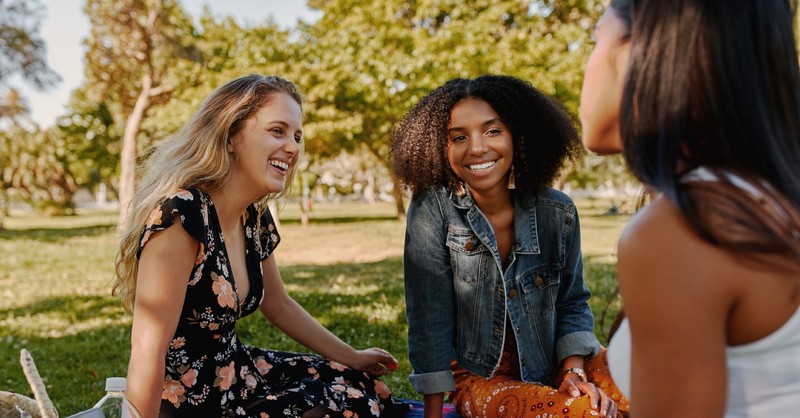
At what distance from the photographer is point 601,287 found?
A: 8.49 metres

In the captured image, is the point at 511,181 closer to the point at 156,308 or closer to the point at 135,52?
the point at 156,308

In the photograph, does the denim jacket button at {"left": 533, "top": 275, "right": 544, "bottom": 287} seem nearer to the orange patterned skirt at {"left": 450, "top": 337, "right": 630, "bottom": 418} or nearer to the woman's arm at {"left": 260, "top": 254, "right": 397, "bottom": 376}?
the orange patterned skirt at {"left": 450, "top": 337, "right": 630, "bottom": 418}

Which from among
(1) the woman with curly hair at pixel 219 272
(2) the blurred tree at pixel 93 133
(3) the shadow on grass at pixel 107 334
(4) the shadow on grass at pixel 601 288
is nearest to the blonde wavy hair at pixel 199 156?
(1) the woman with curly hair at pixel 219 272

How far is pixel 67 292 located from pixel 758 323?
9.88 metres

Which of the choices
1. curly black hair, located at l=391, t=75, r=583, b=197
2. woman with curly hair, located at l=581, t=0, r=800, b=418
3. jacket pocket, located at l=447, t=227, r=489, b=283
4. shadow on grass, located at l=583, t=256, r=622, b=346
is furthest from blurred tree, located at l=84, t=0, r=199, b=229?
woman with curly hair, located at l=581, t=0, r=800, b=418

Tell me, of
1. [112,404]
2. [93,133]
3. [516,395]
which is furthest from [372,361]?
[93,133]

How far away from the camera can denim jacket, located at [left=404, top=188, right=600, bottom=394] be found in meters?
2.79

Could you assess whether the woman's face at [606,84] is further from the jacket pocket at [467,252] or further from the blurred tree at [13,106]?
the blurred tree at [13,106]

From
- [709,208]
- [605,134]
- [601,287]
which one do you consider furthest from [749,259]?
[601,287]

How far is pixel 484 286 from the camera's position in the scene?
2820mm

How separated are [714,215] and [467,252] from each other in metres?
1.83

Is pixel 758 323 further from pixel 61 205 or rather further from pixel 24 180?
pixel 61 205

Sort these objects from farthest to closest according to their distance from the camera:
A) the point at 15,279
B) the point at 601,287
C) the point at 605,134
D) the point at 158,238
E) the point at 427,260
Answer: the point at 15,279, the point at 601,287, the point at 427,260, the point at 158,238, the point at 605,134

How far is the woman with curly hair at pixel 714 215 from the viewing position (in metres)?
1.00
